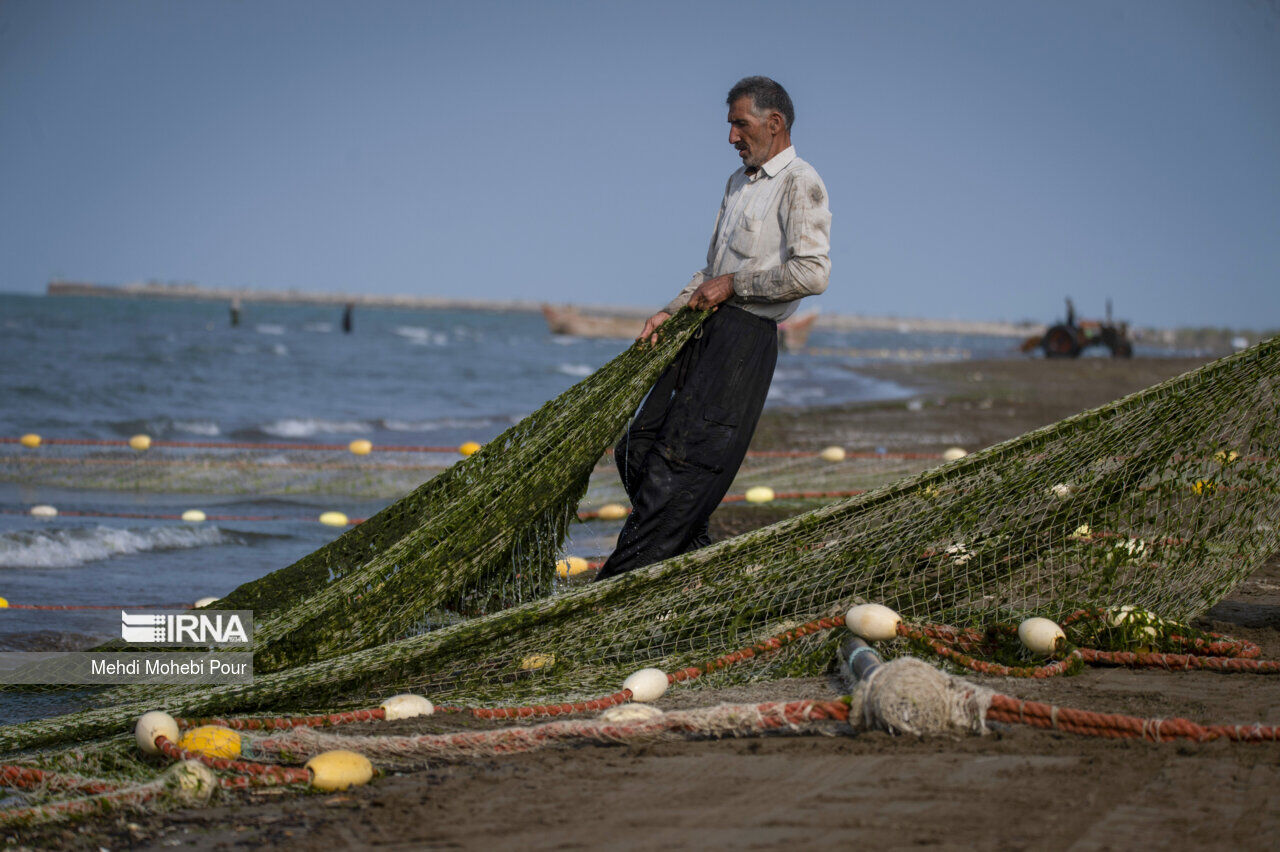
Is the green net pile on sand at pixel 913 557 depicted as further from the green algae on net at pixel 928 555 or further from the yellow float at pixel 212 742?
the yellow float at pixel 212 742

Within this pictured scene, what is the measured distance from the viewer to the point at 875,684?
260cm

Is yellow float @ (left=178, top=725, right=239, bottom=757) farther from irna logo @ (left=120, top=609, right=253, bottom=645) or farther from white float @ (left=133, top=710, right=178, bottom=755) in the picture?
irna logo @ (left=120, top=609, right=253, bottom=645)

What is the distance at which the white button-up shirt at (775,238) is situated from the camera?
370cm

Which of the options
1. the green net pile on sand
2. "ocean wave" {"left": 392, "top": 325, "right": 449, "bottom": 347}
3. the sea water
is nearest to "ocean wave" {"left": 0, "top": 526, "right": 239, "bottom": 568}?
the sea water

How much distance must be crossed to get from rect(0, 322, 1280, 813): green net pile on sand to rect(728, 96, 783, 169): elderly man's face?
124cm

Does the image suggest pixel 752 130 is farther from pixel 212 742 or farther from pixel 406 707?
pixel 212 742

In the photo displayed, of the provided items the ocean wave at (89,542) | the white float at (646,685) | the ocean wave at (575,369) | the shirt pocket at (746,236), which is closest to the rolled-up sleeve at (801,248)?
the shirt pocket at (746,236)

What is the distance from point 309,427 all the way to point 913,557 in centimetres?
1566

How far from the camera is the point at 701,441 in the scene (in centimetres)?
379

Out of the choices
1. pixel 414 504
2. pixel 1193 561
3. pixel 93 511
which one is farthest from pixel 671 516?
pixel 93 511

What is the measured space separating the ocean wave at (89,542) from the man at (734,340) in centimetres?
453

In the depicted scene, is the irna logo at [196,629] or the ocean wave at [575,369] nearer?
the irna logo at [196,629]

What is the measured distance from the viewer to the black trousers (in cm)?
379

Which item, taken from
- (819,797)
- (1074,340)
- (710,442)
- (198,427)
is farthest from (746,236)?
(1074,340)
